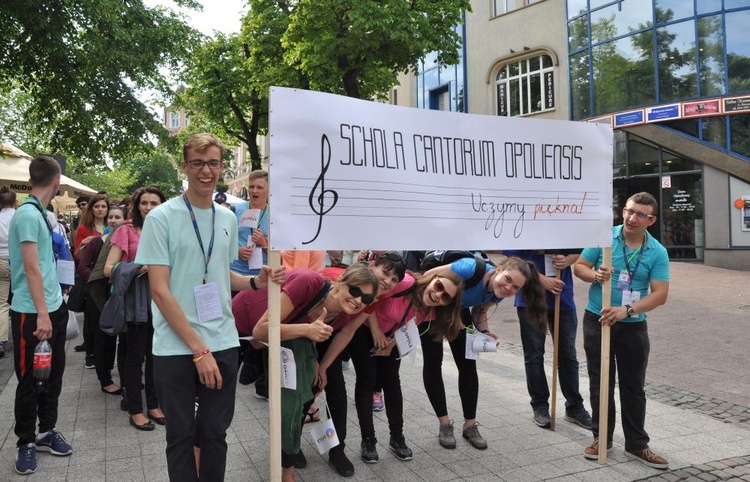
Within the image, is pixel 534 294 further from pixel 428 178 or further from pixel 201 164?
pixel 201 164

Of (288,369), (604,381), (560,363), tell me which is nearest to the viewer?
(288,369)

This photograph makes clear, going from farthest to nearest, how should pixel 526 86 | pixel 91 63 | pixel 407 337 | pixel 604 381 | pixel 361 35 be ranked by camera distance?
pixel 526 86 < pixel 361 35 < pixel 91 63 < pixel 604 381 < pixel 407 337

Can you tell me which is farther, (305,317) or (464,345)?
(464,345)

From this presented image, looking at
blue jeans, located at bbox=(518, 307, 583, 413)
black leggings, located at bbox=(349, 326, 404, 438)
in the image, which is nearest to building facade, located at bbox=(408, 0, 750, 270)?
blue jeans, located at bbox=(518, 307, 583, 413)

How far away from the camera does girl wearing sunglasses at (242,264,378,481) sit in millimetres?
3077

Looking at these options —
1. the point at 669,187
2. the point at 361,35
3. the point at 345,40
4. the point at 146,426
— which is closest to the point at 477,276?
the point at 146,426

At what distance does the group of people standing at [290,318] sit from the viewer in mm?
2566

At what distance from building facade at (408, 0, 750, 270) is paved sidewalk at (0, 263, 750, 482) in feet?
39.6

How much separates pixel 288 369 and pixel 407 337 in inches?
36.2

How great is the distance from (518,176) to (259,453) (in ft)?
8.19

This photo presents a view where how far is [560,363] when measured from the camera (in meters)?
4.69

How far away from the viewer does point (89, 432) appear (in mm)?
4223

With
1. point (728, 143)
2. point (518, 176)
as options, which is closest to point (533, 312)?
point (518, 176)

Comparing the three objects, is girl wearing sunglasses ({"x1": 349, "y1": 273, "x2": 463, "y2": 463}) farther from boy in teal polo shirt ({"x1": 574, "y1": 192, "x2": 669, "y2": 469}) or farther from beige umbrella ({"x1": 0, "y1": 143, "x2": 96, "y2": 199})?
A: beige umbrella ({"x1": 0, "y1": 143, "x2": 96, "y2": 199})
